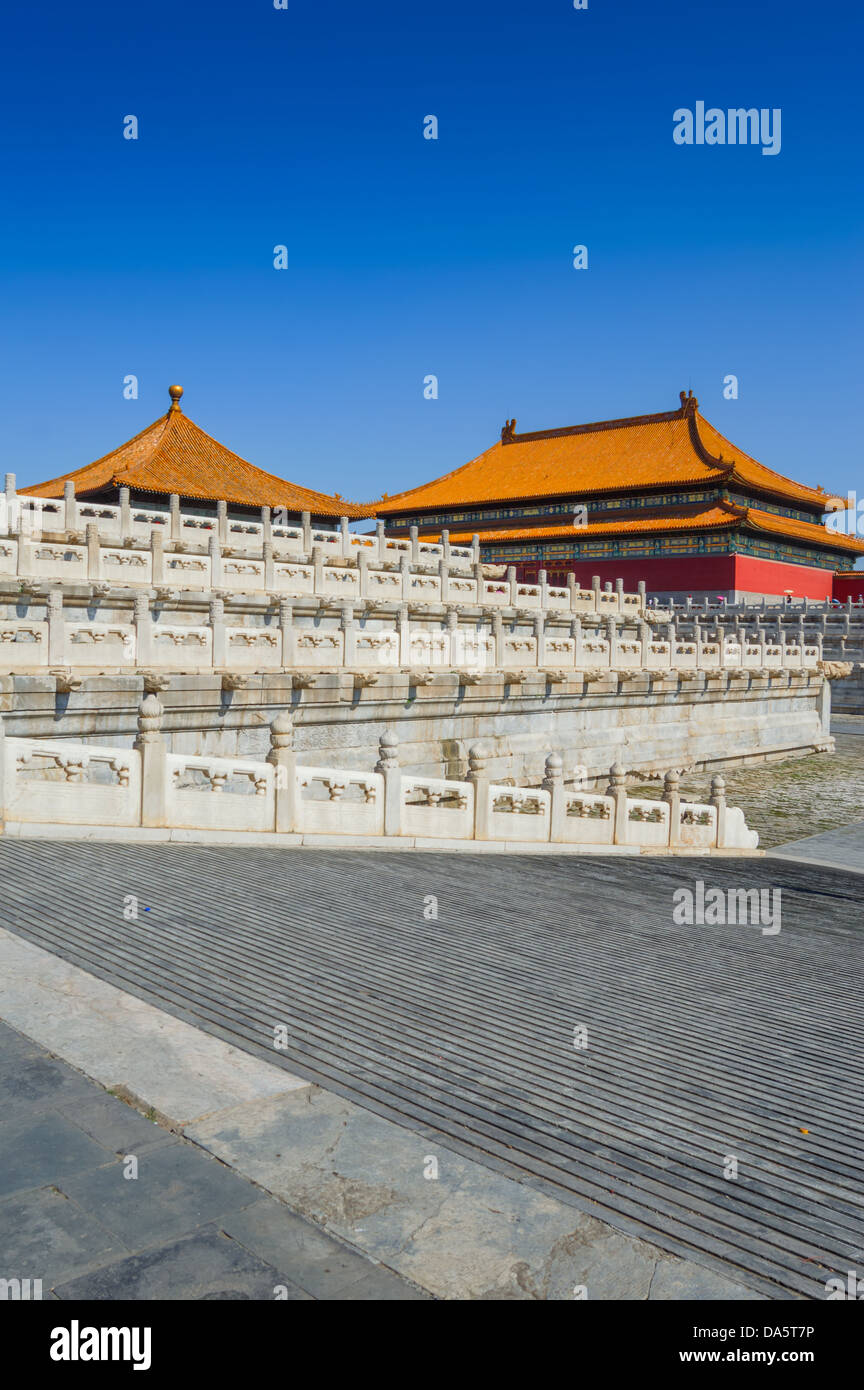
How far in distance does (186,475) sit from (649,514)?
25.3m

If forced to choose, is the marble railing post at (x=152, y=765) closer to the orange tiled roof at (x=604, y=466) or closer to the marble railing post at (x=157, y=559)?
the marble railing post at (x=157, y=559)

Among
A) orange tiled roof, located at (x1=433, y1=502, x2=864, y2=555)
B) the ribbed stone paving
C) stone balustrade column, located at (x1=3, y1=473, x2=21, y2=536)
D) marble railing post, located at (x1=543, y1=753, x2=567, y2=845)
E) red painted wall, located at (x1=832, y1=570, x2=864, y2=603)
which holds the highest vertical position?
orange tiled roof, located at (x1=433, y1=502, x2=864, y2=555)

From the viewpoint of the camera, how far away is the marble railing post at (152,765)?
9.37m

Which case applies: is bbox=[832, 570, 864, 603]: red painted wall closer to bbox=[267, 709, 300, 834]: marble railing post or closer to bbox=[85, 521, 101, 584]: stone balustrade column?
bbox=[85, 521, 101, 584]: stone balustrade column

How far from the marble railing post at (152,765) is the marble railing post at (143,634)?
11.4 feet

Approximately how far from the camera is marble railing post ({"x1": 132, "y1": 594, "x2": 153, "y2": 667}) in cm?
1271

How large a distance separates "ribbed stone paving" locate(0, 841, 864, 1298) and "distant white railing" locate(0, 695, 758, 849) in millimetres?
640

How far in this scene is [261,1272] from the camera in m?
2.99

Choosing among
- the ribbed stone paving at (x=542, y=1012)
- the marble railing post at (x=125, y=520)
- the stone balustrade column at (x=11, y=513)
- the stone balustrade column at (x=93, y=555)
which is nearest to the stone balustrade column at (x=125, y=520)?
the marble railing post at (x=125, y=520)

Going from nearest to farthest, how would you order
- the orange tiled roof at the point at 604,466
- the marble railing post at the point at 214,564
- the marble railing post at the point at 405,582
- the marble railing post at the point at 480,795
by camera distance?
the marble railing post at the point at 480,795
the marble railing post at the point at 214,564
the marble railing post at the point at 405,582
the orange tiled roof at the point at 604,466

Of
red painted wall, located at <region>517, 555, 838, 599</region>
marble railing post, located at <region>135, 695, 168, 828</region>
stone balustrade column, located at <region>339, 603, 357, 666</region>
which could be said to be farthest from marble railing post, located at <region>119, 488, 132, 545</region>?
red painted wall, located at <region>517, 555, 838, 599</region>

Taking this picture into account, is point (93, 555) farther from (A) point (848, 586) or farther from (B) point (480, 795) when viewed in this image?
(A) point (848, 586)

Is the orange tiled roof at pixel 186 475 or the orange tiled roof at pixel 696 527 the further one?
the orange tiled roof at pixel 696 527
